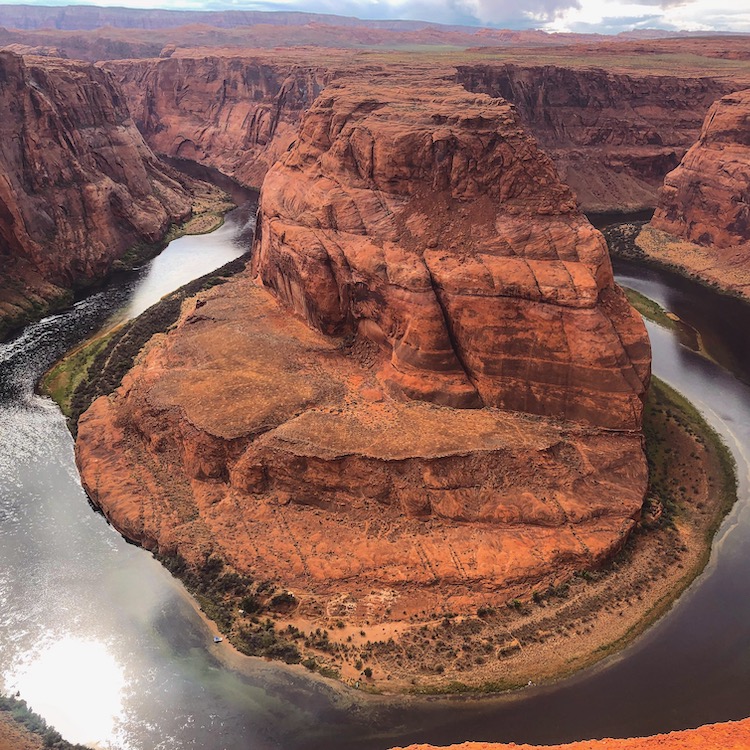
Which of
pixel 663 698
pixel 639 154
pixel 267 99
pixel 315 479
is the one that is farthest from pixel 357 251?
pixel 267 99

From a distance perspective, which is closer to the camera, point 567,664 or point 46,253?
point 567,664

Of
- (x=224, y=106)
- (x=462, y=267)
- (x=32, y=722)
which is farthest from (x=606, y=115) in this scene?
(x=32, y=722)

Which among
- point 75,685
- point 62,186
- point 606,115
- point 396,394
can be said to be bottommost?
point 75,685

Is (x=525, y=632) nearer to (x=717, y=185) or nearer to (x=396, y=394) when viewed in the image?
(x=396, y=394)

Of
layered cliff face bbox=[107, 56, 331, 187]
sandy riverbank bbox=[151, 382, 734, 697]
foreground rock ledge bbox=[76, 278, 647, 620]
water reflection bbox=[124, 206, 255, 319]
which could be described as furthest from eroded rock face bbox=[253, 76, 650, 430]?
layered cliff face bbox=[107, 56, 331, 187]

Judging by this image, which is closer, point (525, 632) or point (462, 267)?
point (525, 632)

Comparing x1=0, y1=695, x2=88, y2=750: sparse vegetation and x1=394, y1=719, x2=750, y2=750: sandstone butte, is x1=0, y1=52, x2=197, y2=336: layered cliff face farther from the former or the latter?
x1=394, y1=719, x2=750, y2=750: sandstone butte

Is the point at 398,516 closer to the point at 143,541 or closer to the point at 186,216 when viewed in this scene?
the point at 143,541
